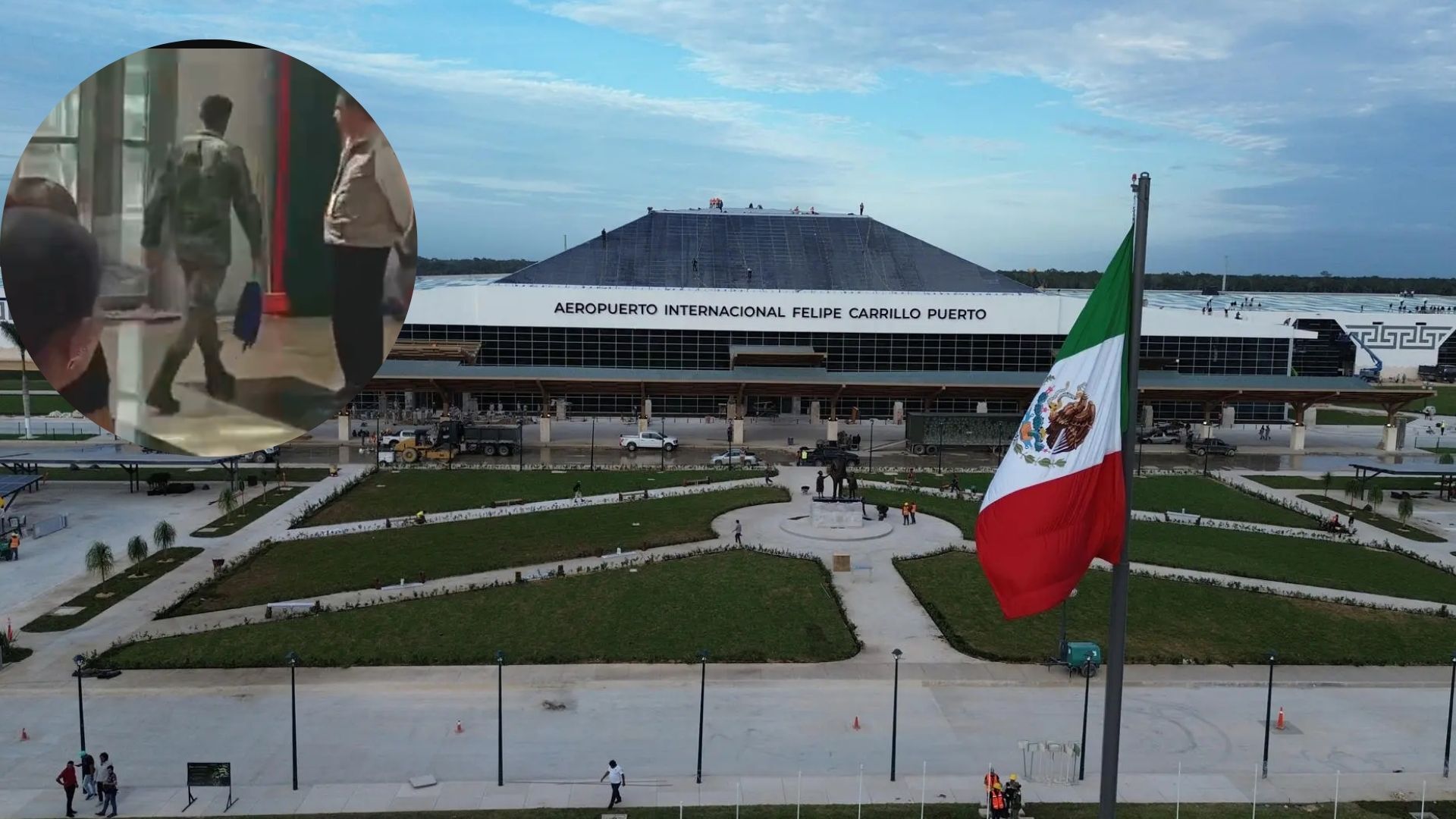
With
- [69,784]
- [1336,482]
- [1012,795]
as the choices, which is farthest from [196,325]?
[1336,482]

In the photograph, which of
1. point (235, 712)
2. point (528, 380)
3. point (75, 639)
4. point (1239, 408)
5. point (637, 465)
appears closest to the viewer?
point (235, 712)

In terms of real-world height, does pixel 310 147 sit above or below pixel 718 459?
above

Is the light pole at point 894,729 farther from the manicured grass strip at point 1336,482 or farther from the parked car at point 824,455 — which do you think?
the manicured grass strip at point 1336,482

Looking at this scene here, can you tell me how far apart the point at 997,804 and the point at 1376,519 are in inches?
1587

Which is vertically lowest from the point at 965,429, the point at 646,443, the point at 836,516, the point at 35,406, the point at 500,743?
the point at 500,743

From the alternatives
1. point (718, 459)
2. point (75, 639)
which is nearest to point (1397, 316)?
point (718, 459)

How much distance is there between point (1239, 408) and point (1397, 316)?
4114 centimetres

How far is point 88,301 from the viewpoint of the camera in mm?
11156

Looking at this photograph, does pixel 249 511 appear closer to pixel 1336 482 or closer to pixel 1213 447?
pixel 1336 482

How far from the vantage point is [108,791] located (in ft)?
70.9

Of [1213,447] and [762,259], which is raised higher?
[762,259]

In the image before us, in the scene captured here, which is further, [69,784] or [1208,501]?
[1208,501]

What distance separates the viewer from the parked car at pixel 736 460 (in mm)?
62594

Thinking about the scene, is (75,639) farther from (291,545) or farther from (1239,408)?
(1239,408)
